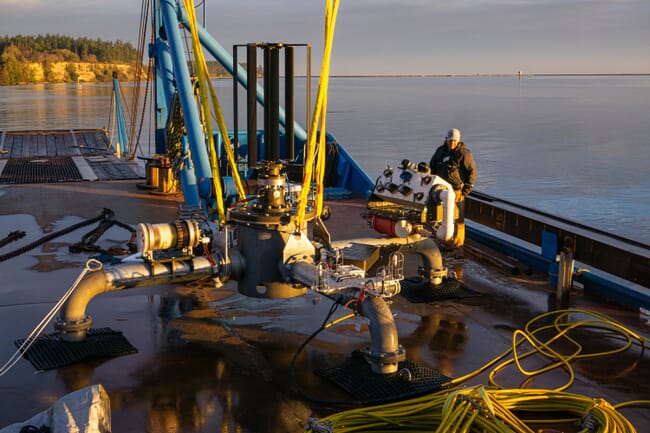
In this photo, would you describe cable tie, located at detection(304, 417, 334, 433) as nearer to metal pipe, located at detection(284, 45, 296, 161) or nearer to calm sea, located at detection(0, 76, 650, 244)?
metal pipe, located at detection(284, 45, 296, 161)

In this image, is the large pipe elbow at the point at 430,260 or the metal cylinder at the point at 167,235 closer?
the metal cylinder at the point at 167,235

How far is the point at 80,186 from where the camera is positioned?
48.0 feet

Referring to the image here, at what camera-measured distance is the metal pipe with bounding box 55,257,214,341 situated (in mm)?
6172

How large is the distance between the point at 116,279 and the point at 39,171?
11.1 metres

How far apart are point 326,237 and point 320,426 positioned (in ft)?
8.21

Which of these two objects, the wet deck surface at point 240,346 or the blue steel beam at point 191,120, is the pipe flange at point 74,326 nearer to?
the wet deck surface at point 240,346

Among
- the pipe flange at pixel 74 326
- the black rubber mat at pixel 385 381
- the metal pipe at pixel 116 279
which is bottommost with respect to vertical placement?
the black rubber mat at pixel 385 381

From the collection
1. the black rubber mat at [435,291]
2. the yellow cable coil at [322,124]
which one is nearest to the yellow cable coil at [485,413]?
the black rubber mat at [435,291]

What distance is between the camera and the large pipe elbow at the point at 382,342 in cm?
560

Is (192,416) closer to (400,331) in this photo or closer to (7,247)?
(400,331)

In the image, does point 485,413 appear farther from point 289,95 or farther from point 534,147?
point 534,147

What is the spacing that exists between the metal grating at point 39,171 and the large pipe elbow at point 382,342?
1112cm

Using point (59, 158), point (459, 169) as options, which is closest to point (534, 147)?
point (59, 158)

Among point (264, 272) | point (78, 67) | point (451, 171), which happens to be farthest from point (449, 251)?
point (78, 67)
